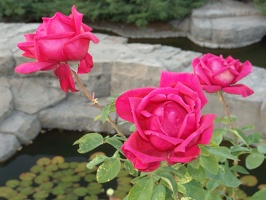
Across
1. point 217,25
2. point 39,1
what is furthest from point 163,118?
point 39,1

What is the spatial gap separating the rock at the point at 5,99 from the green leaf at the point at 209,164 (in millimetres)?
2245

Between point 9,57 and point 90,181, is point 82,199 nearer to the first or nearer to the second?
point 90,181

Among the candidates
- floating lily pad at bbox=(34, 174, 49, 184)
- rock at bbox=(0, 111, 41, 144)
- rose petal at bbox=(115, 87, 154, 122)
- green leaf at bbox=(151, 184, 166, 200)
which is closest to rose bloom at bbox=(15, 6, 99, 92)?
rose petal at bbox=(115, 87, 154, 122)

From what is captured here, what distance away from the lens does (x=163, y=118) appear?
0.71 metres

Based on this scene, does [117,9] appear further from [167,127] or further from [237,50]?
[167,127]

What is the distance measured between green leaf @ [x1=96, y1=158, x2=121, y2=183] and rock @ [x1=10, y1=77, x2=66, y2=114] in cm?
213

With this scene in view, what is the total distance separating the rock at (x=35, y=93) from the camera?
302cm

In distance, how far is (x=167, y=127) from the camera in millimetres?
716

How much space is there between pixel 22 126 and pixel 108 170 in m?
2.05

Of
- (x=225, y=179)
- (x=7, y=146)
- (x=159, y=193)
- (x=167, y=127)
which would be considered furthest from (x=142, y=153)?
(x=7, y=146)

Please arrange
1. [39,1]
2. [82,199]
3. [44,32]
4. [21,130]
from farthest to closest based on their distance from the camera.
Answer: [39,1]
[21,130]
[82,199]
[44,32]

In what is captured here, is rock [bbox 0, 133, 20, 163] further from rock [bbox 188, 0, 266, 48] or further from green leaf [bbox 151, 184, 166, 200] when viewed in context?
rock [bbox 188, 0, 266, 48]

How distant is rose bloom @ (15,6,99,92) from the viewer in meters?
0.83

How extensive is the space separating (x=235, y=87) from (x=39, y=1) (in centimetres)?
465
